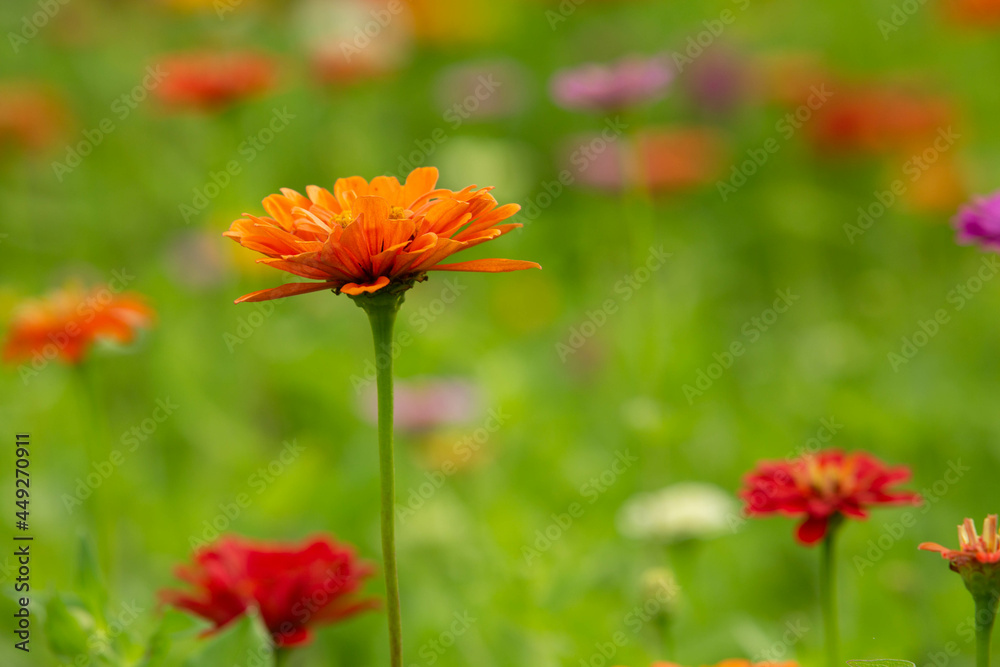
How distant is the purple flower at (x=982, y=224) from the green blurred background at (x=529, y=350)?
49 cm

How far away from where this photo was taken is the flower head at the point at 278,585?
955mm

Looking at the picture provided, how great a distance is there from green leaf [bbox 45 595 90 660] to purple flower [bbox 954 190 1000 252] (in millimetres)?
842

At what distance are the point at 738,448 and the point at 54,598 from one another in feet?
4.70

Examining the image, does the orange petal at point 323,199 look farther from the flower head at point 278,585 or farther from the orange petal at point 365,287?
the flower head at point 278,585

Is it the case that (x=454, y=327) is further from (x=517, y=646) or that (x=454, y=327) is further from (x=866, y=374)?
(x=517, y=646)

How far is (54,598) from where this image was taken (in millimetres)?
857

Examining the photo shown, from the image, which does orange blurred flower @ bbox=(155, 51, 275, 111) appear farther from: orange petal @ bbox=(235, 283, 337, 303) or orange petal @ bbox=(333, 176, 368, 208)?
orange petal @ bbox=(235, 283, 337, 303)

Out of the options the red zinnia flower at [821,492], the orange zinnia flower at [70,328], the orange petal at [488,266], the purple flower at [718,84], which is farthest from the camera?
the purple flower at [718,84]

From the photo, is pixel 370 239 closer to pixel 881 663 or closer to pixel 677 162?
pixel 881 663

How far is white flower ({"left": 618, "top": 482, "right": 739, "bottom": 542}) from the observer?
4.77 ft

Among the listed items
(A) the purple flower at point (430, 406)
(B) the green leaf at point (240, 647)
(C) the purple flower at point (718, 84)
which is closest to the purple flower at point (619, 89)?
(A) the purple flower at point (430, 406)

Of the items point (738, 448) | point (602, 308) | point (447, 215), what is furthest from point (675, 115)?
point (447, 215)

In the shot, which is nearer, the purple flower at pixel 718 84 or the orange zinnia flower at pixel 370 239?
the orange zinnia flower at pixel 370 239

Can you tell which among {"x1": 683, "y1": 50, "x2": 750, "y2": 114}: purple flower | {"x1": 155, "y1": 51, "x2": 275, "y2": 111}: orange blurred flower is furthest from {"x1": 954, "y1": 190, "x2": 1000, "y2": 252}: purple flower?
{"x1": 683, "y1": 50, "x2": 750, "y2": 114}: purple flower
